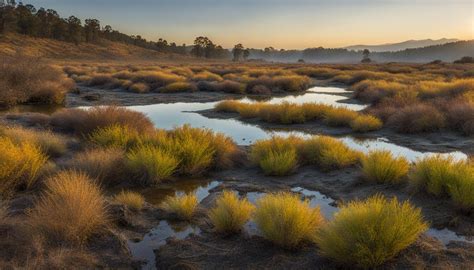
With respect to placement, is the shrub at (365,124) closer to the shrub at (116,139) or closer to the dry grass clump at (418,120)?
the dry grass clump at (418,120)

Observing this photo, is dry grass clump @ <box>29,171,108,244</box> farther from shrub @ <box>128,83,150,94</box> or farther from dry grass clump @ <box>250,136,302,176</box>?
shrub @ <box>128,83,150,94</box>

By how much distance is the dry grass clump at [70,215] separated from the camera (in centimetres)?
522

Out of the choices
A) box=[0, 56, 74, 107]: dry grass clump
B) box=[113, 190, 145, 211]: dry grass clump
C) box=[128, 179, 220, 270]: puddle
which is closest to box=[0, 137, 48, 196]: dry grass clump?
box=[113, 190, 145, 211]: dry grass clump

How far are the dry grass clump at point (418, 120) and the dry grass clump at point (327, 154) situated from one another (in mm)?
5027

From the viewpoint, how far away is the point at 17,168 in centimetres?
747

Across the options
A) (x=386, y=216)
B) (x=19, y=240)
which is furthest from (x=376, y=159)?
(x=19, y=240)

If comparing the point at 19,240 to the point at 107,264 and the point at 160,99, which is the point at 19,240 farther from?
the point at 160,99

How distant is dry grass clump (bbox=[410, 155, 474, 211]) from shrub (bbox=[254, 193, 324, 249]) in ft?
8.16

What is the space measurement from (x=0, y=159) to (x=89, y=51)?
88940 mm

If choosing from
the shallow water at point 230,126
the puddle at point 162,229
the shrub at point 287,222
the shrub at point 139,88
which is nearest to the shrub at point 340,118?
the shallow water at point 230,126

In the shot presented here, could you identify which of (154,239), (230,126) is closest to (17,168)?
(154,239)

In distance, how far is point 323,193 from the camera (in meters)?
8.00

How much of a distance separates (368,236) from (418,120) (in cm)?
1017

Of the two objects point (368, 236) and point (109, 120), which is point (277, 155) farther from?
point (109, 120)
